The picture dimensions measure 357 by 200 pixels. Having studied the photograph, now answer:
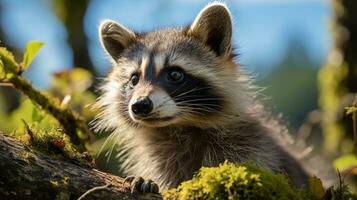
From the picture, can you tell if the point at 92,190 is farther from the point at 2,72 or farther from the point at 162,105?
the point at 2,72

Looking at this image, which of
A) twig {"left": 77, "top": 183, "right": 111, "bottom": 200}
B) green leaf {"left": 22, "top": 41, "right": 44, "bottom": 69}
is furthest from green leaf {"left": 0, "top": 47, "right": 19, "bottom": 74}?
twig {"left": 77, "top": 183, "right": 111, "bottom": 200}

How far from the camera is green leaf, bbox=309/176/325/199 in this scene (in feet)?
17.5

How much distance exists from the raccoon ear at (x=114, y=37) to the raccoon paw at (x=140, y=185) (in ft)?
10.5

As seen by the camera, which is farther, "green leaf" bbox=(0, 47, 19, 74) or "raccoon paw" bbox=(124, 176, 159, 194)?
"green leaf" bbox=(0, 47, 19, 74)

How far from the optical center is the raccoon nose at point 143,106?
693 cm

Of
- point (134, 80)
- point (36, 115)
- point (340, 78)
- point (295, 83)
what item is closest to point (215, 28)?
point (134, 80)

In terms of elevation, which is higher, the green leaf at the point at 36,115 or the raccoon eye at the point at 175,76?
the raccoon eye at the point at 175,76

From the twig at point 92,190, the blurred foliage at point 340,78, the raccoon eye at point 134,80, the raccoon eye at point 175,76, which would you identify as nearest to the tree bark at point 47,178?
the twig at point 92,190

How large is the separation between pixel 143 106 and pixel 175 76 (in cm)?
81

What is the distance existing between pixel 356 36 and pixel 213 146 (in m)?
4.37

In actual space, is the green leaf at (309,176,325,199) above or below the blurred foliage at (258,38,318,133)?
below

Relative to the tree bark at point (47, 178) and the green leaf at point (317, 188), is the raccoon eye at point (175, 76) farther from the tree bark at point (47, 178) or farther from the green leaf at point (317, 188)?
the green leaf at point (317, 188)

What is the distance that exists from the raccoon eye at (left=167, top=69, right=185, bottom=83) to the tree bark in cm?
231

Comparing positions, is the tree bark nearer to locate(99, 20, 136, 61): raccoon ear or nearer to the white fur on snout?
the white fur on snout
